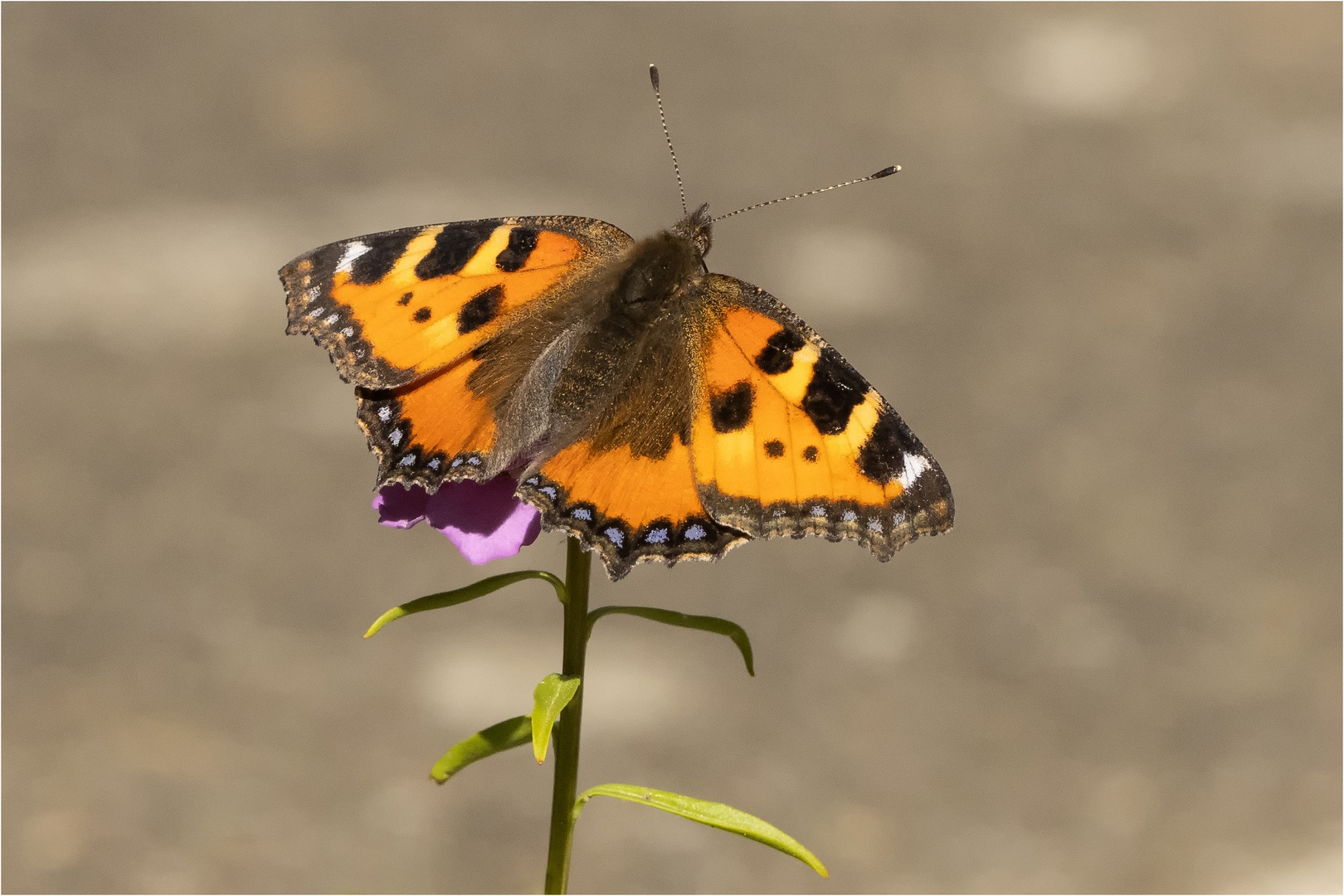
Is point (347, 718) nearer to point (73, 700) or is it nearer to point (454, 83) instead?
point (73, 700)

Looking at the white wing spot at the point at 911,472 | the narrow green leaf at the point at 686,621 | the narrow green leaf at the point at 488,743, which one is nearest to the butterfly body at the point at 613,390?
the white wing spot at the point at 911,472

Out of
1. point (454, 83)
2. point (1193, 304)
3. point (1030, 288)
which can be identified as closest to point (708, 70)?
point (454, 83)

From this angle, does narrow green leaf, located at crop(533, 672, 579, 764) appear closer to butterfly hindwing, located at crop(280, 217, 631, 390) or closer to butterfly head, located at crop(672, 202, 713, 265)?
butterfly hindwing, located at crop(280, 217, 631, 390)

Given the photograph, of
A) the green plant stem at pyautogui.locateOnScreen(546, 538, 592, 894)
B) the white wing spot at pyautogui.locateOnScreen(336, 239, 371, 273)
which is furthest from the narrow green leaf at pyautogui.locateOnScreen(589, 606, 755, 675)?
the white wing spot at pyautogui.locateOnScreen(336, 239, 371, 273)

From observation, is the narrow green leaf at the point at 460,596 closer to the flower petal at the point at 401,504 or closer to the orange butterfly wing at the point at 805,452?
the flower petal at the point at 401,504

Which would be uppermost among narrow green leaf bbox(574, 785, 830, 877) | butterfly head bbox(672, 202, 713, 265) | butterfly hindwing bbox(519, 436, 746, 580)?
butterfly head bbox(672, 202, 713, 265)

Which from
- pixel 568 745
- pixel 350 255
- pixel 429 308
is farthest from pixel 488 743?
pixel 350 255
